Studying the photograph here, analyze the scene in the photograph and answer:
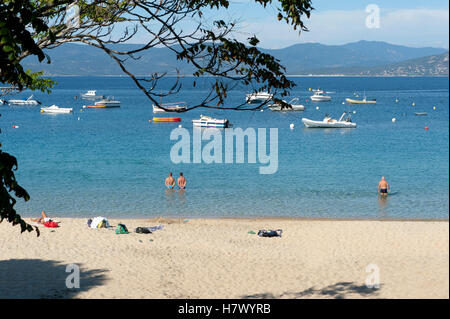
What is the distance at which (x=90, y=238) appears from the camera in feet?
61.7

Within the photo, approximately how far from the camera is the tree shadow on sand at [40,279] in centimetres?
1306

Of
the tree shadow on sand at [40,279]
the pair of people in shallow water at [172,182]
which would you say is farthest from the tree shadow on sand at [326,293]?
the pair of people in shallow water at [172,182]

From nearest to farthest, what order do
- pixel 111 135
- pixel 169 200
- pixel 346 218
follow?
pixel 346 218 < pixel 169 200 < pixel 111 135

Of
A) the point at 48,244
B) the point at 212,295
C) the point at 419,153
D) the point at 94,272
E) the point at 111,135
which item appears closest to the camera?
the point at 212,295

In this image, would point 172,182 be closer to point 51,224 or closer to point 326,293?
point 51,224

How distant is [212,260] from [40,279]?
16.9 ft

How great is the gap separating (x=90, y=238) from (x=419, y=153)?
120ft

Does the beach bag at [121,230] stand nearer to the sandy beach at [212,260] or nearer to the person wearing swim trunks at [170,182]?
the sandy beach at [212,260]

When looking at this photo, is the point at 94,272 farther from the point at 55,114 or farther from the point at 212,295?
the point at 55,114

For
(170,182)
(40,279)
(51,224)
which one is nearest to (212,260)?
(40,279)

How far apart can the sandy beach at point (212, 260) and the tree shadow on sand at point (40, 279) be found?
26mm

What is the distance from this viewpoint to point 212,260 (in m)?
16.5

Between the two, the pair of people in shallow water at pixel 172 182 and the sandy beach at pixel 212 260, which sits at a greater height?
the pair of people in shallow water at pixel 172 182
